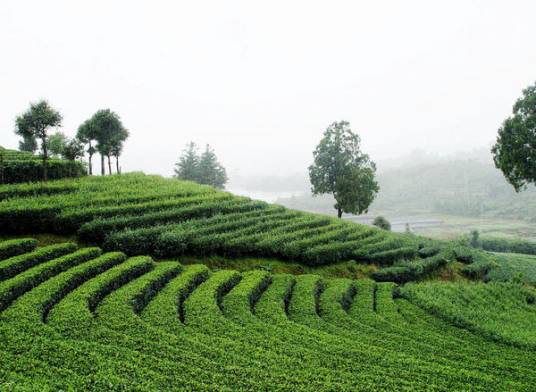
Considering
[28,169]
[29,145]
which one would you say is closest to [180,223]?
[28,169]

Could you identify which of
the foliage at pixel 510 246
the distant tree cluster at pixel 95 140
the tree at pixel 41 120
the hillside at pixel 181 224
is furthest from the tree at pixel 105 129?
the foliage at pixel 510 246

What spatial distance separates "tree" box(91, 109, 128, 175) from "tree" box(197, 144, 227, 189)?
63.3ft

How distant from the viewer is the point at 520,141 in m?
23.0

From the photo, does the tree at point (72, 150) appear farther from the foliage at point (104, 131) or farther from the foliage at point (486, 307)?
the foliage at point (486, 307)

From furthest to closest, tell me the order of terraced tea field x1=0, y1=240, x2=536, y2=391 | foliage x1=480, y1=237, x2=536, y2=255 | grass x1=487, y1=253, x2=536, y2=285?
foliage x1=480, y1=237, x2=536, y2=255 < grass x1=487, y1=253, x2=536, y2=285 < terraced tea field x1=0, y1=240, x2=536, y2=391

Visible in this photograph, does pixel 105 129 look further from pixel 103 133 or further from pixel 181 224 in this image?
pixel 181 224

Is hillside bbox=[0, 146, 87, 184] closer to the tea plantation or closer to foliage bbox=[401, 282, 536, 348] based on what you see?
the tea plantation

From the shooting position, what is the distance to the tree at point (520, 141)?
22.8 metres

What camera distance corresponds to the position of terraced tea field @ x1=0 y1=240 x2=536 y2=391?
7.02m

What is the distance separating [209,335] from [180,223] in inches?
408

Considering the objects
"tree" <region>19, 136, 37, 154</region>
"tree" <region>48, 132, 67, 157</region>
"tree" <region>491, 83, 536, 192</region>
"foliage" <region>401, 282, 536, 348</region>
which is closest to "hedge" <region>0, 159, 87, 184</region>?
"tree" <region>48, 132, 67, 157</region>

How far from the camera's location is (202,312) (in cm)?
1021

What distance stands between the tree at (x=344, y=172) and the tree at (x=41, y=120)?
792 inches

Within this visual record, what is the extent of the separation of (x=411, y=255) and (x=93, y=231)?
55.5 ft
